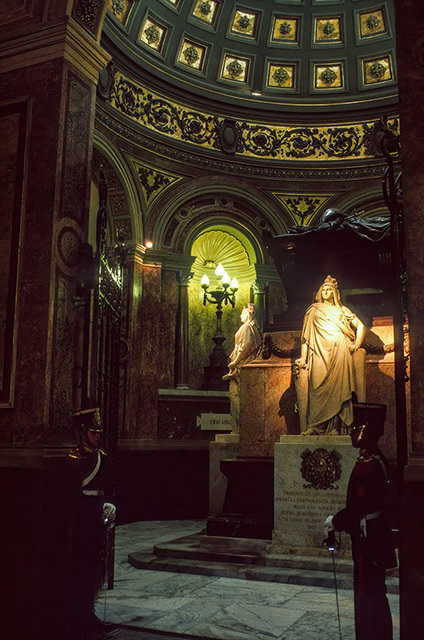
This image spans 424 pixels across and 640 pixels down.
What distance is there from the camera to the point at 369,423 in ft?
14.4

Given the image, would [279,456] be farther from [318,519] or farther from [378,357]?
[378,357]

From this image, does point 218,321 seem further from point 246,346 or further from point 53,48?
point 53,48

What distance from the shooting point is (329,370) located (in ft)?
26.0

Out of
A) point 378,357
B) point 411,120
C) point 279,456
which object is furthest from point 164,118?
point 411,120

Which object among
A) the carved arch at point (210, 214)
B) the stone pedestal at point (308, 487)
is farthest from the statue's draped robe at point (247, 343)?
the carved arch at point (210, 214)

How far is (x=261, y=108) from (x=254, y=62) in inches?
48.2

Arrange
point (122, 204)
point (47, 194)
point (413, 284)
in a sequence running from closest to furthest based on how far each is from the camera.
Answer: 1. point (413, 284)
2. point (47, 194)
3. point (122, 204)

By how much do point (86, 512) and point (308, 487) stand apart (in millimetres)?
3417

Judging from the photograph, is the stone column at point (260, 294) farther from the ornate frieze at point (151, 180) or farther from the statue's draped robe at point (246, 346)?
the statue's draped robe at point (246, 346)

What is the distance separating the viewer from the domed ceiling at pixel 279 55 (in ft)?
49.9

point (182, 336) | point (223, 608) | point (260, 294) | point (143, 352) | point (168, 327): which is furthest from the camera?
point (260, 294)

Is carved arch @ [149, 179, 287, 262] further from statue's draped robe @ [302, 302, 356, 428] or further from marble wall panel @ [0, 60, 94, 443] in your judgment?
marble wall panel @ [0, 60, 94, 443]

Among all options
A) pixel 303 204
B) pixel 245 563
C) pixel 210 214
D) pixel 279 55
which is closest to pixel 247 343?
pixel 245 563

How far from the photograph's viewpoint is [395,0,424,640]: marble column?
4094mm
